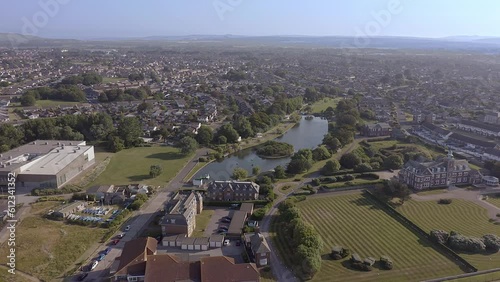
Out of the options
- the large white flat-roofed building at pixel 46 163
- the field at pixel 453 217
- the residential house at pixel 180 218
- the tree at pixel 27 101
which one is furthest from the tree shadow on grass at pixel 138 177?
the tree at pixel 27 101

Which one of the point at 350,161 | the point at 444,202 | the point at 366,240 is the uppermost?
the point at 350,161

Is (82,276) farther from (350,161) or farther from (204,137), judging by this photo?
(204,137)

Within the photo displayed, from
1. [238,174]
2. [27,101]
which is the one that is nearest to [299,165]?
[238,174]

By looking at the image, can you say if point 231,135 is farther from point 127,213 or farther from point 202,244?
point 202,244

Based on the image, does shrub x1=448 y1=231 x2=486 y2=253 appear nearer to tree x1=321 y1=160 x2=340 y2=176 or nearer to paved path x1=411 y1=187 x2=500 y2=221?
paved path x1=411 y1=187 x2=500 y2=221

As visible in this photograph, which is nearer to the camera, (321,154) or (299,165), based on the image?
(299,165)

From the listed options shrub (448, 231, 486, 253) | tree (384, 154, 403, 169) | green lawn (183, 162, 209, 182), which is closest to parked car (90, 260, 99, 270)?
green lawn (183, 162, 209, 182)
